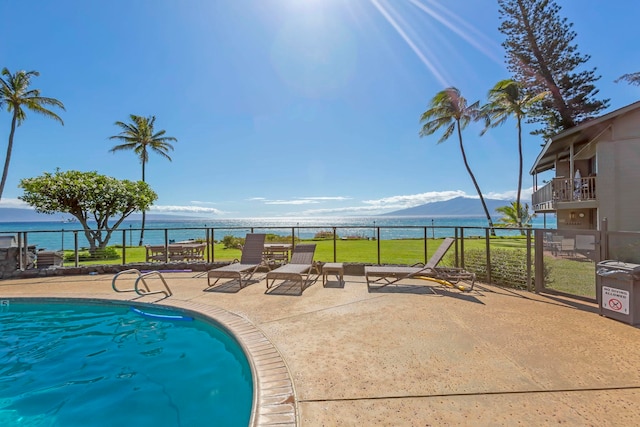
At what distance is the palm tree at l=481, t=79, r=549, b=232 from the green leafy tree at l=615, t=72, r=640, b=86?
415cm

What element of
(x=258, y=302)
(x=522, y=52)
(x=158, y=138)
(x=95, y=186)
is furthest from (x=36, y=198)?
(x=522, y=52)

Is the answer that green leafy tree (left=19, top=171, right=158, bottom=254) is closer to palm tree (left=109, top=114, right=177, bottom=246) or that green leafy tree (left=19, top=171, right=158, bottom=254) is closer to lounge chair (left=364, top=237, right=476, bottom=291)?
palm tree (left=109, top=114, right=177, bottom=246)

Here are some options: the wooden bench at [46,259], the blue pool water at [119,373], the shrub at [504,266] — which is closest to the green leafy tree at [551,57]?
the shrub at [504,266]

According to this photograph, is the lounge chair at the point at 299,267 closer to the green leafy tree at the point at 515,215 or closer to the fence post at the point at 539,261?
the fence post at the point at 539,261

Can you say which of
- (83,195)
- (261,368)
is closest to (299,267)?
(261,368)

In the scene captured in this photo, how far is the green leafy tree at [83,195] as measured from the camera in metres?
17.4

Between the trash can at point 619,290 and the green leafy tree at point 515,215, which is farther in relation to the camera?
the green leafy tree at point 515,215

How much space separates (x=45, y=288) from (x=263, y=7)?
900 centimetres

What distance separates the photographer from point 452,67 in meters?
12.4

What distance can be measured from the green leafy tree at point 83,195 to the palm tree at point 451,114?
2195 cm

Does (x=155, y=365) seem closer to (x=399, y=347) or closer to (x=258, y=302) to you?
(x=258, y=302)

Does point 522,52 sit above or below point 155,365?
above

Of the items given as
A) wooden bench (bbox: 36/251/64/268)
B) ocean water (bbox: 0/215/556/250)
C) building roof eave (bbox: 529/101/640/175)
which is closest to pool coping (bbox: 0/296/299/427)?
ocean water (bbox: 0/215/556/250)

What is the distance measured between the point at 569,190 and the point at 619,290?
11503 mm
